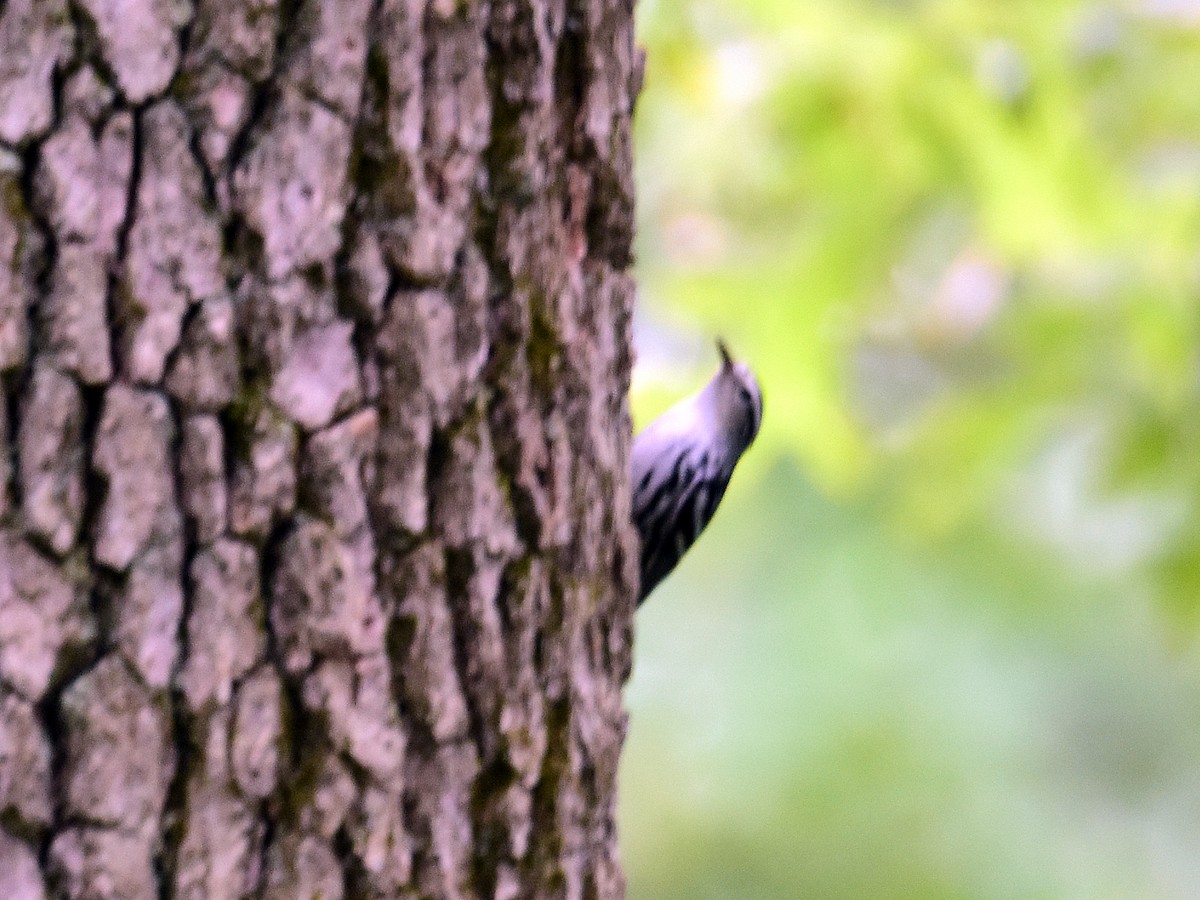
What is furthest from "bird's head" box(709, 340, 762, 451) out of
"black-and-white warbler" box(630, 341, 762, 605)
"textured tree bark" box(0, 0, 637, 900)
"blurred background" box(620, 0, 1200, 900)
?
"textured tree bark" box(0, 0, 637, 900)

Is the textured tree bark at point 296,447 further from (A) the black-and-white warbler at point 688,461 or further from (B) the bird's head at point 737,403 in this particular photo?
(B) the bird's head at point 737,403

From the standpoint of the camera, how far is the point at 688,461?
8.31 ft

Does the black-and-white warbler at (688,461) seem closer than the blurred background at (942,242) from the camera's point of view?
Yes

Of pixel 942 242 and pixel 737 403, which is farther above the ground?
pixel 942 242

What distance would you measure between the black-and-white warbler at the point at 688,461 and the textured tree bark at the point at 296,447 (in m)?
0.84

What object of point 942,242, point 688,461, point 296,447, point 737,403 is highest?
point 942,242

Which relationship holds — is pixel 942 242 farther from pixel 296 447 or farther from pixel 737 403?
pixel 296 447

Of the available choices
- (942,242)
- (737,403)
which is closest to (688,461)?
(737,403)

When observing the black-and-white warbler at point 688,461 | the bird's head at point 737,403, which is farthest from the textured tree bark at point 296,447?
the bird's head at point 737,403

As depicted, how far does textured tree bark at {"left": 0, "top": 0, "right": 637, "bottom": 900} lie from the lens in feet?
3.87

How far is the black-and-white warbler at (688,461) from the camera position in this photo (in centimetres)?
239

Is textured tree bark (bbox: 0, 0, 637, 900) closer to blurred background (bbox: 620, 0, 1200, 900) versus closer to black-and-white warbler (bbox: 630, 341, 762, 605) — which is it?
black-and-white warbler (bbox: 630, 341, 762, 605)

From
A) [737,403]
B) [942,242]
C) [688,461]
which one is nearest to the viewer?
[688,461]

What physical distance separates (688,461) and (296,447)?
1322 millimetres
